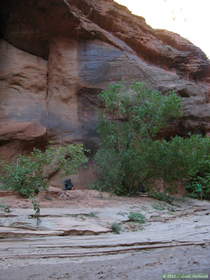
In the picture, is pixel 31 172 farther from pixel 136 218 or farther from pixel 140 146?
pixel 140 146

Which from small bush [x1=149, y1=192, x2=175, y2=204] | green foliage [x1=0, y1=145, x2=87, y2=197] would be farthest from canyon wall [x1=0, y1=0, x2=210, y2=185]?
green foliage [x1=0, y1=145, x2=87, y2=197]

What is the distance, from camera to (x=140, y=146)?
1360cm

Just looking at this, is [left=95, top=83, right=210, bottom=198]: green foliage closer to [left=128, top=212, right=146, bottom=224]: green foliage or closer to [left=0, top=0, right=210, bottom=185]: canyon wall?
[left=0, top=0, right=210, bottom=185]: canyon wall

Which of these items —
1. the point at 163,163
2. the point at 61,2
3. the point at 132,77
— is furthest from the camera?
the point at 132,77

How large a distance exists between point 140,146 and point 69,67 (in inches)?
289

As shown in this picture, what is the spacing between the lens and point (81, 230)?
6.48m

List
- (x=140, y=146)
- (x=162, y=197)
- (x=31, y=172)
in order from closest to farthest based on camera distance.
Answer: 1. (x=31, y=172)
2. (x=162, y=197)
3. (x=140, y=146)

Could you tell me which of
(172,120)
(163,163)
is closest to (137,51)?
(172,120)

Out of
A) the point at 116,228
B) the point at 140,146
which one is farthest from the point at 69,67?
the point at 116,228

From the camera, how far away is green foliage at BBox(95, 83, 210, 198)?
521 inches

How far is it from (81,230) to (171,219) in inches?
148

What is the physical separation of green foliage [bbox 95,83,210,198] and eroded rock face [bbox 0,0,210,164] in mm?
3048

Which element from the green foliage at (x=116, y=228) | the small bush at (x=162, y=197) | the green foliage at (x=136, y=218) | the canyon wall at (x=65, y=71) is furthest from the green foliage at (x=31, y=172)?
the canyon wall at (x=65, y=71)

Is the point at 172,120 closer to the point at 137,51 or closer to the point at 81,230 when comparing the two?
the point at 137,51
